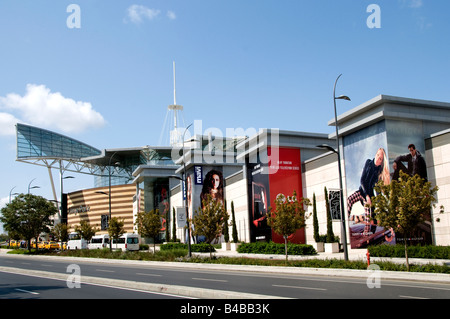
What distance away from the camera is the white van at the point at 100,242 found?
206 ft

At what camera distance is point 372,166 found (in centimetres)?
3316

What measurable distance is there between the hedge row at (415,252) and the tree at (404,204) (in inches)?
185

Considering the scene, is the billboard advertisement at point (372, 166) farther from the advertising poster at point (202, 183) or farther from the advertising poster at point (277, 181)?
the advertising poster at point (202, 183)

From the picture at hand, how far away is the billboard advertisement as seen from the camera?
103 ft

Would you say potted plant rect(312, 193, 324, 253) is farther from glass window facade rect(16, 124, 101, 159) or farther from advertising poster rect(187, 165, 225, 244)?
glass window facade rect(16, 124, 101, 159)

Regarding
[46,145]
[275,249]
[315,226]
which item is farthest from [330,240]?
[46,145]

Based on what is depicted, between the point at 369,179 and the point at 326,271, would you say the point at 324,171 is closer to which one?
the point at 369,179

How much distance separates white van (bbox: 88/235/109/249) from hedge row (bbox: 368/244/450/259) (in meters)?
44.1

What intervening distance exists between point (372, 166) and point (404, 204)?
1183cm

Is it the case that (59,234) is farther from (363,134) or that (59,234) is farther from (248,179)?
(363,134)
